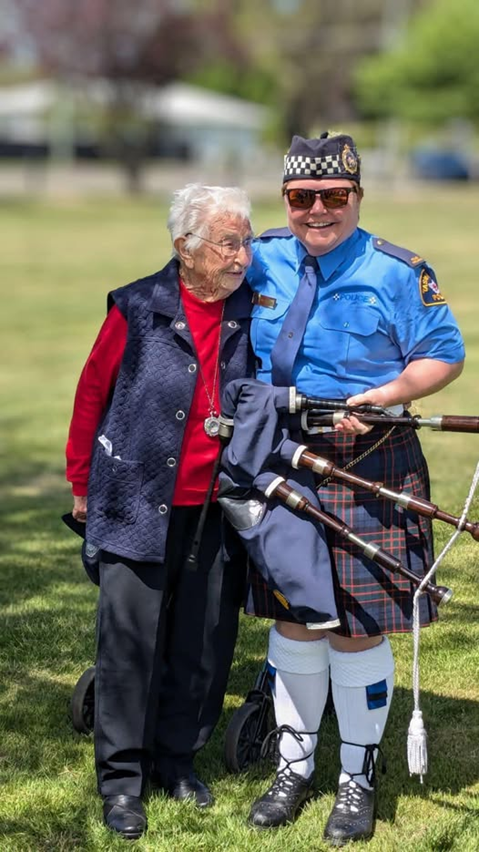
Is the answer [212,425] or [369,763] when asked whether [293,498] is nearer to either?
[212,425]

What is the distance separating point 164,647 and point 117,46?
50.7m

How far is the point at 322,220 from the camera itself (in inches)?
152

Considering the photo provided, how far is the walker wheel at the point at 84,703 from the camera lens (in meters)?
4.76

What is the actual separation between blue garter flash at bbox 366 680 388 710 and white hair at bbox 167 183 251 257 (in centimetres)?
145

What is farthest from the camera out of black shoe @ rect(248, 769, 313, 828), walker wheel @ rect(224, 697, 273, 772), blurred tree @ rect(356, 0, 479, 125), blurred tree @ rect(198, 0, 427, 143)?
blurred tree @ rect(198, 0, 427, 143)

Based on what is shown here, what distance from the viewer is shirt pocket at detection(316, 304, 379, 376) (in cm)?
386

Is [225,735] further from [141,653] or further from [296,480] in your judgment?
[296,480]

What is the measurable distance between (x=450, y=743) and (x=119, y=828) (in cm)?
128

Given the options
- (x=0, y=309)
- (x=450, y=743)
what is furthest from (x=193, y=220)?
(x=0, y=309)

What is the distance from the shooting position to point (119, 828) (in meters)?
4.07

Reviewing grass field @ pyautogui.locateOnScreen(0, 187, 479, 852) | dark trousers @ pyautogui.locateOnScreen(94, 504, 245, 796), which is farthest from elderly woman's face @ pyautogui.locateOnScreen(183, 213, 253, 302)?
grass field @ pyautogui.locateOnScreen(0, 187, 479, 852)

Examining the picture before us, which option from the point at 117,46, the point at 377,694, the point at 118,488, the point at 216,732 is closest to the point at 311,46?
the point at 117,46

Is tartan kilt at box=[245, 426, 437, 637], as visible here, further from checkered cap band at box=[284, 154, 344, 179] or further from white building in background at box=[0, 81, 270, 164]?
white building in background at box=[0, 81, 270, 164]

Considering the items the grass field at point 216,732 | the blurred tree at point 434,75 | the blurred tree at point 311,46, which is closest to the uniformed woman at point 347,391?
the grass field at point 216,732
